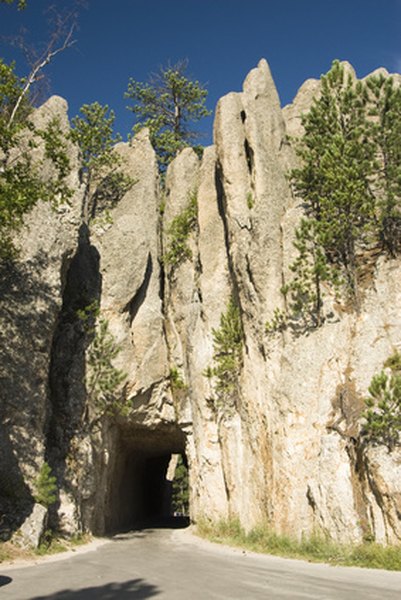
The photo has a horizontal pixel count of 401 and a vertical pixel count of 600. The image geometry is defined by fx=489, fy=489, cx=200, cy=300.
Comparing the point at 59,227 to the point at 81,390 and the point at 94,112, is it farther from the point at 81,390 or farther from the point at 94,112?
the point at 94,112

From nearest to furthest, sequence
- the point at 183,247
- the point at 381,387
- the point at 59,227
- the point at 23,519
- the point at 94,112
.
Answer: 1. the point at 381,387
2. the point at 23,519
3. the point at 59,227
4. the point at 183,247
5. the point at 94,112

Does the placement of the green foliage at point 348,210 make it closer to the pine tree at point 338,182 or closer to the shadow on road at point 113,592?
the pine tree at point 338,182

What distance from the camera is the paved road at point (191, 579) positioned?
6762 mm

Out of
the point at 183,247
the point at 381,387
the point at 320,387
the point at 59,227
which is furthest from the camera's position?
the point at 183,247

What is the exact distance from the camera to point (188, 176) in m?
25.8

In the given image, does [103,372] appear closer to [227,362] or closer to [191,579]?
[227,362]

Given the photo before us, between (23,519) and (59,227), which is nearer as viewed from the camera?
(23,519)

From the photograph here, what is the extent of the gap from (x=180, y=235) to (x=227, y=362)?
753 cm

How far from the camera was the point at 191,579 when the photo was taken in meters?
8.14

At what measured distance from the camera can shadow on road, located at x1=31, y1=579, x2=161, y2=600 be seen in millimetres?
6695

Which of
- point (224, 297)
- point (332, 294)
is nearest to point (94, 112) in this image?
point (224, 297)

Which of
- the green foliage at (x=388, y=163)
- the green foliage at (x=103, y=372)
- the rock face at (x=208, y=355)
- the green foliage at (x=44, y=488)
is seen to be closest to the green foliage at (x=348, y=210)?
the green foliage at (x=388, y=163)

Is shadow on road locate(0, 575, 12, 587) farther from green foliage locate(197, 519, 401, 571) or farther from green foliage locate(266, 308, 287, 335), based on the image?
green foliage locate(266, 308, 287, 335)

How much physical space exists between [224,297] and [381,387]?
934 centimetres
